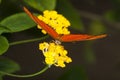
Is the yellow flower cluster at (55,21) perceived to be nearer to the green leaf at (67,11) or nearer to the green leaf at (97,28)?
the green leaf at (67,11)

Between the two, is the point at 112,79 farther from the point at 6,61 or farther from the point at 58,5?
the point at 6,61

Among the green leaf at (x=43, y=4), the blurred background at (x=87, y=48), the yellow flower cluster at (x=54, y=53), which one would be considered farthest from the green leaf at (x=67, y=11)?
the yellow flower cluster at (x=54, y=53)

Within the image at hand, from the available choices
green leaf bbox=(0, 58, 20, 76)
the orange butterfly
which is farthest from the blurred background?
the orange butterfly

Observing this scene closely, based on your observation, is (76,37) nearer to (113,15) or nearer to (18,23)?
(18,23)

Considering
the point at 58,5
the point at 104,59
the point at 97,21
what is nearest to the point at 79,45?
the point at 104,59

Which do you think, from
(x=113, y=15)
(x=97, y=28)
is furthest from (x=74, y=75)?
(x=97, y=28)
